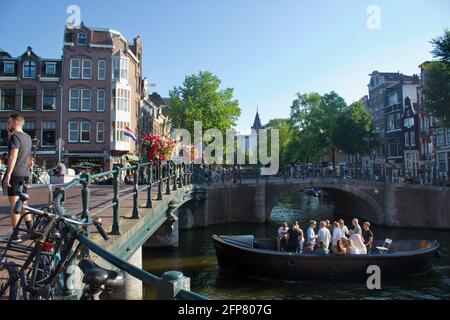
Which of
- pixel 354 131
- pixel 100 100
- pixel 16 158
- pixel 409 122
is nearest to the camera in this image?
pixel 16 158

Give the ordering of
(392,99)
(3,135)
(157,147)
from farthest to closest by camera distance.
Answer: (392,99), (3,135), (157,147)

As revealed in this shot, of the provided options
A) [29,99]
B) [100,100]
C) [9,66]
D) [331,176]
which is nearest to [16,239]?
[331,176]

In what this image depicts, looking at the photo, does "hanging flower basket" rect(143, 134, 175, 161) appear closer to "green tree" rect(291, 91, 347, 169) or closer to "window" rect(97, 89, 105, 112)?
"window" rect(97, 89, 105, 112)

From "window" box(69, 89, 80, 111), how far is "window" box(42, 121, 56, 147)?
201 cm

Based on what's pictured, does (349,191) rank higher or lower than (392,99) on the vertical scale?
lower

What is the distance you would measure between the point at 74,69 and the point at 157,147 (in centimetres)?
2248

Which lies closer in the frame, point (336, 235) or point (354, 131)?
point (336, 235)

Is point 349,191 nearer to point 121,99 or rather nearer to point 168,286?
point 121,99

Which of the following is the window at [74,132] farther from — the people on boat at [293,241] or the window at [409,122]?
the window at [409,122]

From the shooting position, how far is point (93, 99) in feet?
112

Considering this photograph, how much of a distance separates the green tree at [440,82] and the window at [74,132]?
2652 centimetres

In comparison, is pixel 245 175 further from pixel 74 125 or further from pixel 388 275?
pixel 388 275

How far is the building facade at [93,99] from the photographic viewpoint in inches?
1323

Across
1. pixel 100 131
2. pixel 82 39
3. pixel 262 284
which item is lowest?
pixel 262 284
